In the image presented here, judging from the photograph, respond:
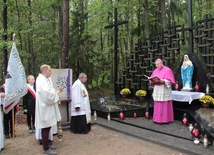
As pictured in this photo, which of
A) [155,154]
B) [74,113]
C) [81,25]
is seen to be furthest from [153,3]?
[155,154]

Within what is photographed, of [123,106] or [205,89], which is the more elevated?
[205,89]

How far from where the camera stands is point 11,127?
667 centimetres

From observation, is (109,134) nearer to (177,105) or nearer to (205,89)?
(177,105)

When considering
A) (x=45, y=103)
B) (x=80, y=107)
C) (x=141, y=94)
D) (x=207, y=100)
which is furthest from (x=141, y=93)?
(x=45, y=103)

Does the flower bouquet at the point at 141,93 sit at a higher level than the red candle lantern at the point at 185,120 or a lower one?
higher

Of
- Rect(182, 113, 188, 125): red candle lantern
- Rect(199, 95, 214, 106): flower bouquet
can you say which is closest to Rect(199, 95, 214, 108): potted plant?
Rect(199, 95, 214, 106): flower bouquet

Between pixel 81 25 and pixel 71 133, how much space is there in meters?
9.17

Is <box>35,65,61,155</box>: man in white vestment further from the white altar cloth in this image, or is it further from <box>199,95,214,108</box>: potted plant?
<box>199,95,214,108</box>: potted plant

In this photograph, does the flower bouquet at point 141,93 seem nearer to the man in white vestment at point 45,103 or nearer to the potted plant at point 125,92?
the potted plant at point 125,92

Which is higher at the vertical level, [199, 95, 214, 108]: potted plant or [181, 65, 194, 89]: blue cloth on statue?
[181, 65, 194, 89]: blue cloth on statue

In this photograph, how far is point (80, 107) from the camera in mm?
6793

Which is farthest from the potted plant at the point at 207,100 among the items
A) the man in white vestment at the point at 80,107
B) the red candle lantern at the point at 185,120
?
the man in white vestment at the point at 80,107

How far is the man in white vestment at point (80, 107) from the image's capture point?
22.0 feet

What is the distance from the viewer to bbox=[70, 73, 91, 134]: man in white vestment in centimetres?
672
